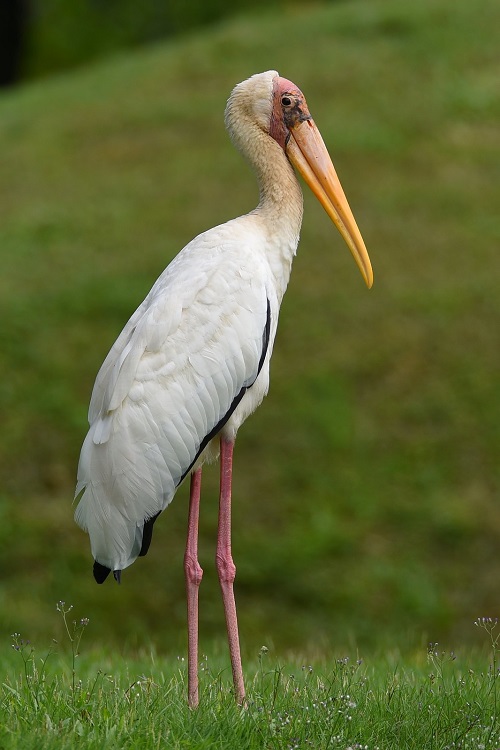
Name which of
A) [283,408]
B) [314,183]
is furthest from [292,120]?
[283,408]

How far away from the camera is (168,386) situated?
15.0 feet

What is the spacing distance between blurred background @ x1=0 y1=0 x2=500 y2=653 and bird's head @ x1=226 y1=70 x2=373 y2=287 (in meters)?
3.29

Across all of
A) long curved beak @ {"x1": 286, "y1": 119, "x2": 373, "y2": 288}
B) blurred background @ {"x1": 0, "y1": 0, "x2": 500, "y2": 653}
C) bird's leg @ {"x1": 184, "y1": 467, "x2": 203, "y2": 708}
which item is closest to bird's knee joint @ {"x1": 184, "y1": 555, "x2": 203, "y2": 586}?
bird's leg @ {"x1": 184, "y1": 467, "x2": 203, "y2": 708}

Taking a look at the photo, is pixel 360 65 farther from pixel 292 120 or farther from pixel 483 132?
pixel 292 120

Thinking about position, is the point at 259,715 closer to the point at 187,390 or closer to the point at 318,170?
the point at 187,390

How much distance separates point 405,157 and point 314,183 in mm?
8592

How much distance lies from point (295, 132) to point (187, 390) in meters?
1.21

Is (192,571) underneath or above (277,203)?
underneath

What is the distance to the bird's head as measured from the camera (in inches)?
197

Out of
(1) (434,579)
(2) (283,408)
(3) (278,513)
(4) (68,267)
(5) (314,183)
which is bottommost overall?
(1) (434,579)

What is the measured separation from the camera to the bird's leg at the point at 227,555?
4.65m

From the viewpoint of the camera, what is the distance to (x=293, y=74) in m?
14.8

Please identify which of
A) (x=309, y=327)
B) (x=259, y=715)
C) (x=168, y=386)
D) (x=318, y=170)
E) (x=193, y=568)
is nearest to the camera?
(x=259, y=715)

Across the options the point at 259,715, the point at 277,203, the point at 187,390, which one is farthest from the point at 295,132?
the point at 259,715
